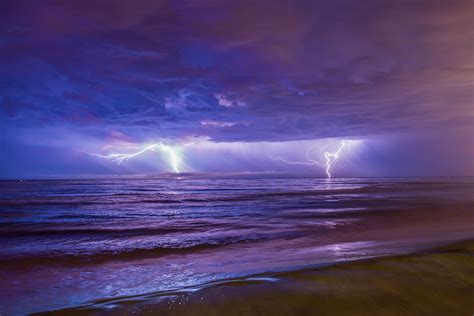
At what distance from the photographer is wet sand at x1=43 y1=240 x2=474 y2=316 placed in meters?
3.18

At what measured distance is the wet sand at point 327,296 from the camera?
10.4 ft

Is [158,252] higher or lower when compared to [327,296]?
lower

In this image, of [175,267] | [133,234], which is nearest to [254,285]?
[175,267]

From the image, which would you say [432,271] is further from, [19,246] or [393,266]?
[19,246]

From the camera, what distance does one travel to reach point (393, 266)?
4.55 meters

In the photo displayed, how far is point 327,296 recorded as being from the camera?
3.46 m

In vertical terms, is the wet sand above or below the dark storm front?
above

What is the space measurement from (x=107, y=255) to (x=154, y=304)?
18.0 feet

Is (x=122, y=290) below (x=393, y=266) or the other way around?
below

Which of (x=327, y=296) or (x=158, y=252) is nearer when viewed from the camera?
(x=327, y=296)

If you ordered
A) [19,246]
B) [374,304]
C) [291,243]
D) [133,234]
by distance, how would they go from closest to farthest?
[374,304]
[291,243]
[19,246]
[133,234]

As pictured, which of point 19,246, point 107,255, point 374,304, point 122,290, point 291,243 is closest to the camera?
point 374,304

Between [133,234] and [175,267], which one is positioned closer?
[175,267]

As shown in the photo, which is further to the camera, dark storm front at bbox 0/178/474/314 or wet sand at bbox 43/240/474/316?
dark storm front at bbox 0/178/474/314
